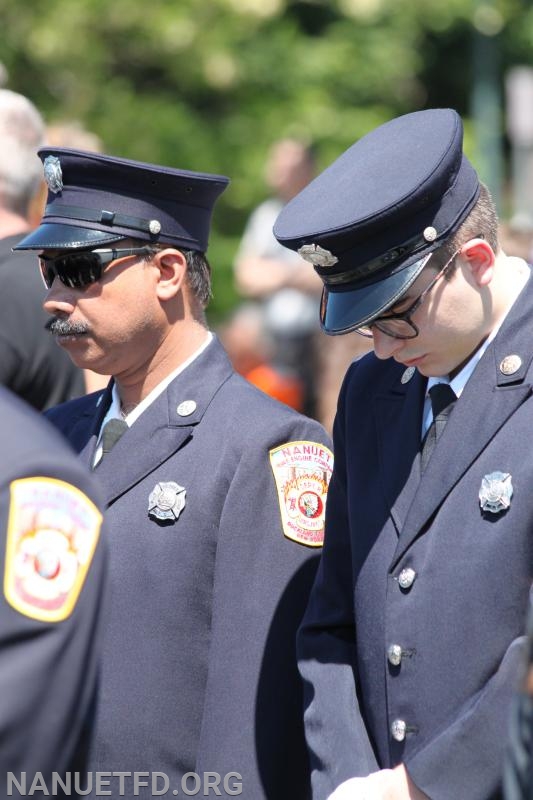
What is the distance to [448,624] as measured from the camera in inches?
110

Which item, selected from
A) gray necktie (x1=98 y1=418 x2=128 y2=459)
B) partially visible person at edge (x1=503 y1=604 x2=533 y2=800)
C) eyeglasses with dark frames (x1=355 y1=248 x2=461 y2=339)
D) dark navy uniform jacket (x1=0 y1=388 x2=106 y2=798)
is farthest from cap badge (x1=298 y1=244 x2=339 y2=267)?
partially visible person at edge (x1=503 y1=604 x2=533 y2=800)

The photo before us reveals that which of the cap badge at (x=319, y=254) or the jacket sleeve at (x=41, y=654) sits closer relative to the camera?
the jacket sleeve at (x=41, y=654)

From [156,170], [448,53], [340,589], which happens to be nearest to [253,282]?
[156,170]

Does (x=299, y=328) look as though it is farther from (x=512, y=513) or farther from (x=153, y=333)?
(x=512, y=513)

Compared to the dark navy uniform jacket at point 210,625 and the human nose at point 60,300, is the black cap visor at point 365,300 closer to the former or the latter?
the dark navy uniform jacket at point 210,625

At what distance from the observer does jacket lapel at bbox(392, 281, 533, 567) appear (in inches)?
112

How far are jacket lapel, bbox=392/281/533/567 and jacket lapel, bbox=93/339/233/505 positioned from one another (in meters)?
0.71

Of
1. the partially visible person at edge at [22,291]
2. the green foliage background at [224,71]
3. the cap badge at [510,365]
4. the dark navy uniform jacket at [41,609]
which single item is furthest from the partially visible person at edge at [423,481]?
the green foliage background at [224,71]

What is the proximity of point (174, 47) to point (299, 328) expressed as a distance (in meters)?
5.52

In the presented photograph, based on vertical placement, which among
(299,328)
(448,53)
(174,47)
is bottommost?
(448,53)

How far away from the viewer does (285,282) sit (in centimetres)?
802

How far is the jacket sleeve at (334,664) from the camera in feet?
9.79

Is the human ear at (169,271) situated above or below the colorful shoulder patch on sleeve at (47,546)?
below

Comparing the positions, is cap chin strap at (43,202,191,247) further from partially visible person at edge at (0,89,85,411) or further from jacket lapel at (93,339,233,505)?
partially visible person at edge at (0,89,85,411)
